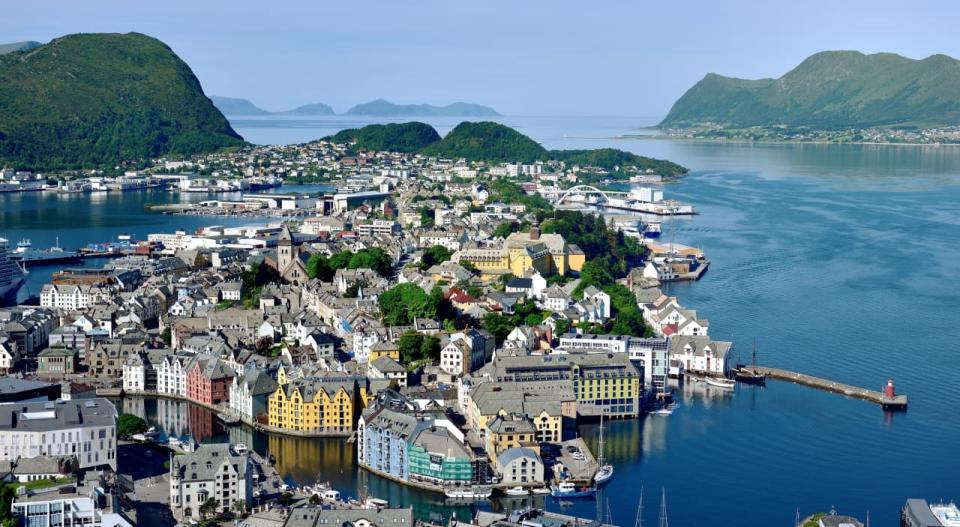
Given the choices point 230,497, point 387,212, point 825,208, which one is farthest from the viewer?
point 825,208

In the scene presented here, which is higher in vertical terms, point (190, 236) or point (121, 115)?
point (121, 115)

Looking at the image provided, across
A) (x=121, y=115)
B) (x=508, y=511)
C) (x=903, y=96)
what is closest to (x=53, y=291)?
(x=508, y=511)

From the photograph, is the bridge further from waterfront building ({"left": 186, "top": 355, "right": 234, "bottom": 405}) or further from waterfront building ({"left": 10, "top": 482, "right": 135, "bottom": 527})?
waterfront building ({"left": 10, "top": 482, "right": 135, "bottom": 527})

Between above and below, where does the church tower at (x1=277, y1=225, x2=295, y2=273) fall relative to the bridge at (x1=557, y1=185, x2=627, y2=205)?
below

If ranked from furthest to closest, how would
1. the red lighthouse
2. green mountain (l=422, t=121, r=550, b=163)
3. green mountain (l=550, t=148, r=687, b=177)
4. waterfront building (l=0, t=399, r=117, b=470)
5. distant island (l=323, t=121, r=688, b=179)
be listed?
green mountain (l=422, t=121, r=550, b=163) → distant island (l=323, t=121, r=688, b=179) → green mountain (l=550, t=148, r=687, b=177) → the red lighthouse → waterfront building (l=0, t=399, r=117, b=470)

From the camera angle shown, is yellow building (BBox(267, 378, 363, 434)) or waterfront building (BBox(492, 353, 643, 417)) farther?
waterfront building (BBox(492, 353, 643, 417))

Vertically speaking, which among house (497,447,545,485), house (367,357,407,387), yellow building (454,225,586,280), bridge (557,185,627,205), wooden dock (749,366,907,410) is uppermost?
bridge (557,185,627,205)

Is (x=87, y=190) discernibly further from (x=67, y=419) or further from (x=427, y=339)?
(x=67, y=419)

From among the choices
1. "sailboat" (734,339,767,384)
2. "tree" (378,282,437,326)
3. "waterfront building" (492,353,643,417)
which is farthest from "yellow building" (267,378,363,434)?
"sailboat" (734,339,767,384)
